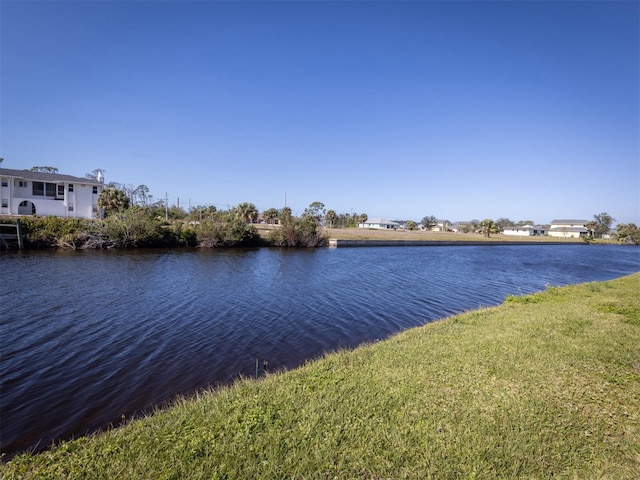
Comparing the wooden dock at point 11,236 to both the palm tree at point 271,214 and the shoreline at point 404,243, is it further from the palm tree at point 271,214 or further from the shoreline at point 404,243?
the palm tree at point 271,214

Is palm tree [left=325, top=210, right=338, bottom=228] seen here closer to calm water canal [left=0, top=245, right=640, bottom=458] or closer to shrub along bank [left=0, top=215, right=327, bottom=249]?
shrub along bank [left=0, top=215, right=327, bottom=249]

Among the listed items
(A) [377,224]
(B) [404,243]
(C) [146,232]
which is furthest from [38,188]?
(A) [377,224]

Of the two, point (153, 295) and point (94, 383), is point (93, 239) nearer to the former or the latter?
point (153, 295)

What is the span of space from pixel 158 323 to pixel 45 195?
46.9m

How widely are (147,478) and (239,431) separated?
119cm

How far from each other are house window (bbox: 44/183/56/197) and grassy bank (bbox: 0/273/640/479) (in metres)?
54.1

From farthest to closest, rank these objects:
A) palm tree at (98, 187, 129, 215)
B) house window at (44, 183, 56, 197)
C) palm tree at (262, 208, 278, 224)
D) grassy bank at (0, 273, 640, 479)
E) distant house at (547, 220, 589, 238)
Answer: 1. distant house at (547, 220, 589, 238)
2. palm tree at (262, 208, 278, 224)
3. palm tree at (98, 187, 129, 215)
4. house window at (44, 183, 56, 197)
5. grassy bank at (0, 273, 640, 479)

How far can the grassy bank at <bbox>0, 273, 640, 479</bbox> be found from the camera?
3.75 meters

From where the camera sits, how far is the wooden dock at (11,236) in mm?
29875

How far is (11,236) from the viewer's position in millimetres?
30109

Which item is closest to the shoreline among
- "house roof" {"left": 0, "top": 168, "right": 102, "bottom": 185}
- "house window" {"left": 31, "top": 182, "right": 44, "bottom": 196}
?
"house roof" {"left": 0, "top": 168, "right": 102, "bottom": 185}

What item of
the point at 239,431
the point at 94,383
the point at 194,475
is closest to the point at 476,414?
the point at 239,431

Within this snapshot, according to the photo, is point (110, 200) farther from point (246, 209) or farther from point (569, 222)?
point (569, 222)

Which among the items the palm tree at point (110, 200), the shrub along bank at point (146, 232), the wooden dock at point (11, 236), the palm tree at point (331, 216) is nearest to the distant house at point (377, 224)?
the palm tree at point (331, 216)
